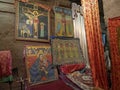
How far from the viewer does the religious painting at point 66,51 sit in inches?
225

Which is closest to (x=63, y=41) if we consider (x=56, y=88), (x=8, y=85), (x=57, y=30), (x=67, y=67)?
(x=57, y=30)

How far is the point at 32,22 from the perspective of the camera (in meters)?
5.55

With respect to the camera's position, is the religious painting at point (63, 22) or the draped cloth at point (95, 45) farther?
the religious painting at point (63, 22)

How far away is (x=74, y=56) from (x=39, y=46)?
4.53 ft

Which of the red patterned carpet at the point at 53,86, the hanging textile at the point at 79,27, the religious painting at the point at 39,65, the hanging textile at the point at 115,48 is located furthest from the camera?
the hanging textile at the point at 79,27

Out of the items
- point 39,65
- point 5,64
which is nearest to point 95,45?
point 39,65

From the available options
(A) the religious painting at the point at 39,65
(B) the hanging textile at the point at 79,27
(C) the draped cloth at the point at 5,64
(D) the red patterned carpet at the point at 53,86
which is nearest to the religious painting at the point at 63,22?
(B) the hanging textile at the point at 79,27

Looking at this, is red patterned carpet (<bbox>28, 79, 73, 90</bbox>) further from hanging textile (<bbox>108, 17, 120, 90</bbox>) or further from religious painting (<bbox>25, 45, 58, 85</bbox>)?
hanging textile (<bbox>108, 17, 120, 90</bbox>)

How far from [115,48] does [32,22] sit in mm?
2867

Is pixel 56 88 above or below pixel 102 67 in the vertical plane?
below

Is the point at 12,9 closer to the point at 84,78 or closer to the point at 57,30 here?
the point at 57,30

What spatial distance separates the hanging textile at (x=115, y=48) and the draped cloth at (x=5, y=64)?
2.64 m

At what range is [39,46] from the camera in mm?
5484

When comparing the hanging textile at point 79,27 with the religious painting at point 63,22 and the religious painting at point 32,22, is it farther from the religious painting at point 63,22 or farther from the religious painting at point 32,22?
the religious painting at point 32,22
